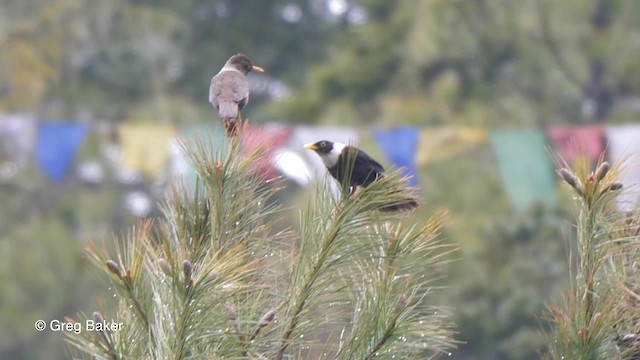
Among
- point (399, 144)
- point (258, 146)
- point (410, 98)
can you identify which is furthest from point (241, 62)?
point (410, 98)

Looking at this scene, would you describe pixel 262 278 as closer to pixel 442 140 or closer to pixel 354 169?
pixel 354 169

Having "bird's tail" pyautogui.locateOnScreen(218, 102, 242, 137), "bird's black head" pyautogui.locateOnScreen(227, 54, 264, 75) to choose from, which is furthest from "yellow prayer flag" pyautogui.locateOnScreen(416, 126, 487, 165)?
"bird's tail" pyautogui.locateOnScreen(218, 102, 242, 137)

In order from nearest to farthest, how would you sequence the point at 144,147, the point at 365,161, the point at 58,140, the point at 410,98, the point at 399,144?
1. the point at 365,161
2. the point at 399,144
3. the point at 58,140
4. the point at 144,147
5. the point at 410,98

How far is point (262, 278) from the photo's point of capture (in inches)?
160

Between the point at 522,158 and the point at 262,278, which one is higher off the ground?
the point at 522,158

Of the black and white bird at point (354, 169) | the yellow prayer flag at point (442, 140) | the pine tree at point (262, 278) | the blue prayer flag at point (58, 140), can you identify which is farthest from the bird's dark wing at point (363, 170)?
the blue prayer flag at point (58, 140)

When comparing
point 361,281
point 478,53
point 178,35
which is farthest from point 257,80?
point 361,281

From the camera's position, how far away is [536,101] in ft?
60.4

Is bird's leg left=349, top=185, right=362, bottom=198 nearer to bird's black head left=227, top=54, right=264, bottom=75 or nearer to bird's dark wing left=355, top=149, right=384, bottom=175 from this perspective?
bird's dark wing left=355, top=149, right=384, bottom=175

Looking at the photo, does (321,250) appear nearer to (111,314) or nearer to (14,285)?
(111,314)

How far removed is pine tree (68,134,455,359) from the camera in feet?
12.3

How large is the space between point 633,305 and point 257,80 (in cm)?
2092

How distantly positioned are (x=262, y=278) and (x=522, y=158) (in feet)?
28.9

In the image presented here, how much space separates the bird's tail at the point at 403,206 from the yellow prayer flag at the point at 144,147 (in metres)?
9.08
